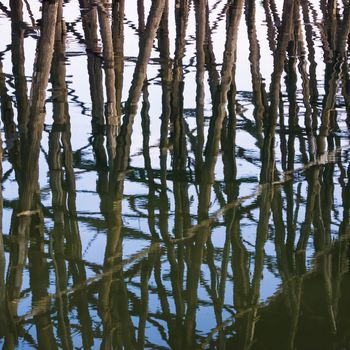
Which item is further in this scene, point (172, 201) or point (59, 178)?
point (59, 178)

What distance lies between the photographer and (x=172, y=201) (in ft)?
16.4

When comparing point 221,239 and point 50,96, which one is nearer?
point 221,239

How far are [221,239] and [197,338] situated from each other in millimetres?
1050

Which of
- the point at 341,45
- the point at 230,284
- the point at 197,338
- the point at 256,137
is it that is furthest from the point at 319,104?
the point at 197,338

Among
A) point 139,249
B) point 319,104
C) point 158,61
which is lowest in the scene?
point 139,249

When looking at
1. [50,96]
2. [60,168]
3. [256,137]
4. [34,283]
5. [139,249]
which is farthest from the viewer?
[50,96]

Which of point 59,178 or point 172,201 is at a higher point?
point 59,178

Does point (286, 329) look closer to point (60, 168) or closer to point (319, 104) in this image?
point (60, 168)

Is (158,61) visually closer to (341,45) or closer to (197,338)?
(341,45)

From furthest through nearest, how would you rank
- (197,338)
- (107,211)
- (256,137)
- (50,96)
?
1. (50,96)
2. (256,137)
3. (107,211)
4. (197,338)

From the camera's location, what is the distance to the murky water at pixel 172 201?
11.8 feet

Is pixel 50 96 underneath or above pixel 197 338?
above

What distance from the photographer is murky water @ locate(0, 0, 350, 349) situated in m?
3.58

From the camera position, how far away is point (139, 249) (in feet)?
14.1
